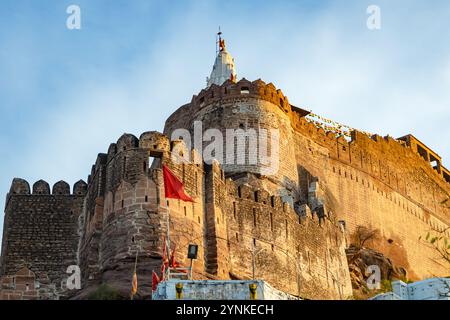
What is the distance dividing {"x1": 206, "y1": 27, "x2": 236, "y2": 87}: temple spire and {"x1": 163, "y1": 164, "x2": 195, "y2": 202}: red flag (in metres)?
30.5

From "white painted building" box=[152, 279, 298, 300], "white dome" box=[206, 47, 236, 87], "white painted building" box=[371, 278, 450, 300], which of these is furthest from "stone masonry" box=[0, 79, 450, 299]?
"white dome" box=[206, 47, 236, 87]

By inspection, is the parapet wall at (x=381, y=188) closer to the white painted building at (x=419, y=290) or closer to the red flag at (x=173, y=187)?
the red flag at (x=173, y=187)

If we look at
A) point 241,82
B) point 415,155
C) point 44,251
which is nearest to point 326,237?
point 241,82

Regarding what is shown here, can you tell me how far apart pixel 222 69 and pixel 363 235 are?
692 inches

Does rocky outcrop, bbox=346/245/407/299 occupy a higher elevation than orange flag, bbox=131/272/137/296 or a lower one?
higher

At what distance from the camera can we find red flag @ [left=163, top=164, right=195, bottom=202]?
34.3 metres

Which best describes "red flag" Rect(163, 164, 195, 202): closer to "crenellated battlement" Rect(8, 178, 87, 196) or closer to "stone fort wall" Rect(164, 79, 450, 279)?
"crenellated battlement" Rect(8, 178, 87, 196)

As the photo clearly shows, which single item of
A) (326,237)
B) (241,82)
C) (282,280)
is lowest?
(282,280)

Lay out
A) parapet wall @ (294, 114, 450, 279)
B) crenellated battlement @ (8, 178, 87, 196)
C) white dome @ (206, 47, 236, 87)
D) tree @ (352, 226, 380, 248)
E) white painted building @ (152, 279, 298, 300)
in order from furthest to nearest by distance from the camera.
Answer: white dome @ (206, 47, 236, 87), parapet wall @ (294, 114, 450, 279), tree @ (352, 226, 380, 248), crenellated battlement @ (8, 178, 87, 196), white painted building @ (152, 279, 298, 300)

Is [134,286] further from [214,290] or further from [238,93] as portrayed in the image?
[238,93]

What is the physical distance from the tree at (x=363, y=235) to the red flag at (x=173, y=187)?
69.1 ft

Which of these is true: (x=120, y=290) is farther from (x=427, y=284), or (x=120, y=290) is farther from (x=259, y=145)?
(x=259, y=145)
